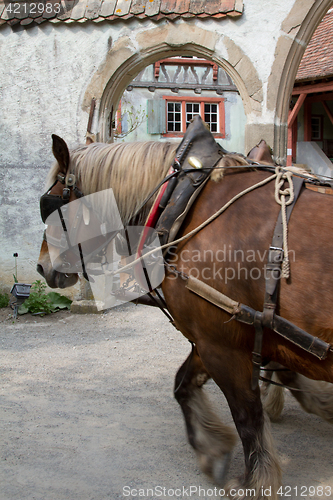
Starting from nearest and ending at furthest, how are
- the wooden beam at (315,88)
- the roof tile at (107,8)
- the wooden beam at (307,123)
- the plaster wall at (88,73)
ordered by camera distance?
the plaster wall at (88,73) → the roof tile at (107,8) → the wooden beam at (315,88) → the wooden beam at (307,123)

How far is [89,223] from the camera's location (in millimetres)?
2273

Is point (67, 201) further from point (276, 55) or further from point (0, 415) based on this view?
point (276, 55)

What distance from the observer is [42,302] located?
597cm

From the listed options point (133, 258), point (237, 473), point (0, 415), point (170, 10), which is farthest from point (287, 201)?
point (170, 10)

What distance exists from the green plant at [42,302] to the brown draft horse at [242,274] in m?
4.12

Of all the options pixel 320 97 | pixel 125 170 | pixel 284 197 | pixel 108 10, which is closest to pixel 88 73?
pixel 108 10

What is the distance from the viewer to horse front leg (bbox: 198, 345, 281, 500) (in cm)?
188

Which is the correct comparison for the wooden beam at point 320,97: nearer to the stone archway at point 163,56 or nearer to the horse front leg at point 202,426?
the stone archway at point 163,56

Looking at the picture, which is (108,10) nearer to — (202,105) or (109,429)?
(109,429)

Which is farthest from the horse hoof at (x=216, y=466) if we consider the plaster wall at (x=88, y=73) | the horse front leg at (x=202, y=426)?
the plaster wall at (x=88, y=73)

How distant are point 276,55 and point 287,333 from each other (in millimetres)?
4396

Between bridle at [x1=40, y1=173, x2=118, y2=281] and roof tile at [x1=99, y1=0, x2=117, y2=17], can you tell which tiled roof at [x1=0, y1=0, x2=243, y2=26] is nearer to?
roof tile at [x1=99, y1=0, x2=117, y2=17]

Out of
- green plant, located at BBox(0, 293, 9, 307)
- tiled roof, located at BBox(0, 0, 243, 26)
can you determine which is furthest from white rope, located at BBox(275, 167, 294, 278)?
green plant, located at BBox(0, 293, 9, 307)

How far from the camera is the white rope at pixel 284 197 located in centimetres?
169
